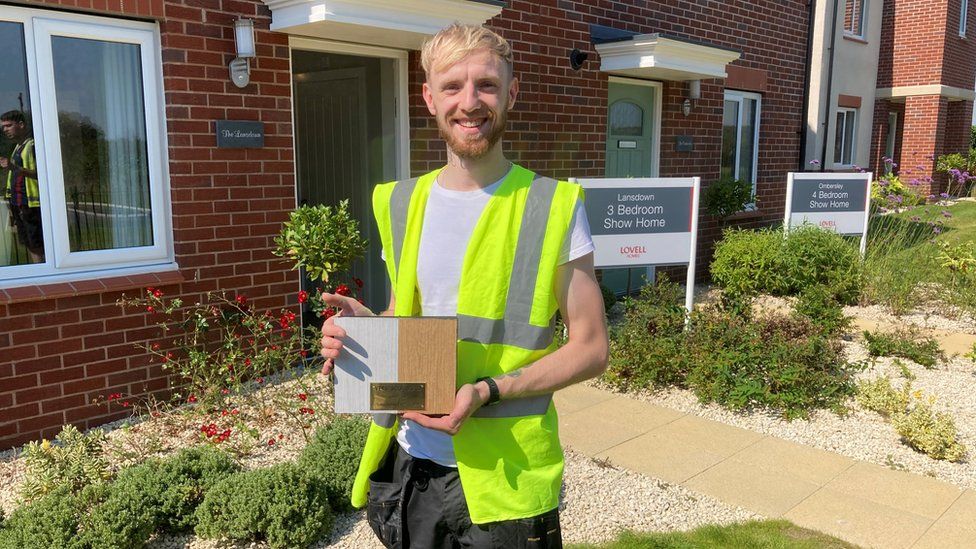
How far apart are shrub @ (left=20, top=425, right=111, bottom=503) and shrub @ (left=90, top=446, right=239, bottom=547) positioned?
0.86 feet

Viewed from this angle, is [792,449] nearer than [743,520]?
No

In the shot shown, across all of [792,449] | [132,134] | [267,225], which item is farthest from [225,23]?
[792,449]

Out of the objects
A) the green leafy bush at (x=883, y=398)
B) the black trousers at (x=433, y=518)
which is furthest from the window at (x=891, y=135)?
the black trousers at (x=433, y=518)

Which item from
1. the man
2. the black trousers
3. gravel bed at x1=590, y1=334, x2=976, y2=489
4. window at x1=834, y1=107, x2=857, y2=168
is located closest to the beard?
the man

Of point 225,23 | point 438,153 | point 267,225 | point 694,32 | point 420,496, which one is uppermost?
point 694,32

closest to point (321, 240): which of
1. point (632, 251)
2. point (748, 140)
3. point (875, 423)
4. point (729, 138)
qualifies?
point (632, 251)

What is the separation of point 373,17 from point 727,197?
17.9 ft

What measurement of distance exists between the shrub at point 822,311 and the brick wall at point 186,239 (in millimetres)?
4492

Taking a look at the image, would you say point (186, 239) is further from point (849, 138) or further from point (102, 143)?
point (849, 138)

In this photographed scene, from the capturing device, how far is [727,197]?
8.91 meters

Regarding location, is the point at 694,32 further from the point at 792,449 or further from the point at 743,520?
the point at 743,520

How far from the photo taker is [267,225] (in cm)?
518

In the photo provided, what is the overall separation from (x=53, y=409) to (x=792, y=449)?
4.36 m

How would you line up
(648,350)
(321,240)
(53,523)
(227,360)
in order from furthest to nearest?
1. (648,350)
2. (321,240)
3. (227,360)
4. (53,523)
